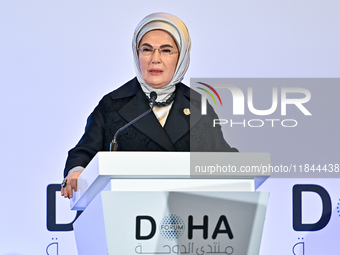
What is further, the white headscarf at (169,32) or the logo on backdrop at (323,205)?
the logo on backdrop at (323,205)

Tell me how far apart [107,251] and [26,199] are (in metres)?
1.66

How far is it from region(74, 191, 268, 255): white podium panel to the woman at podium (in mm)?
626

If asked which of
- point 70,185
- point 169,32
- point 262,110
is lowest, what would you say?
point 70,185

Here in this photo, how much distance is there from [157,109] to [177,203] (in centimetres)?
80

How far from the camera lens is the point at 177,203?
1.22 m

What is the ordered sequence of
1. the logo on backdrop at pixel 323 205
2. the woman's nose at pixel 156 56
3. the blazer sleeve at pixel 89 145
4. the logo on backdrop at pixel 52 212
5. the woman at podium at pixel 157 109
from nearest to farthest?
the blazer sleeve at pixel 89 145
the woman at podium at pixel 157 109
the woman's nose at pixel 156 56
the logo on backdrop at pixel 52 212
the logo on backdrop at pixel 323 205

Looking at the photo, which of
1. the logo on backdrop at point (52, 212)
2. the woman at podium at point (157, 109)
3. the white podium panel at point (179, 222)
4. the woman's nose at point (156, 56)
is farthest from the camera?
the logo on backdrop at point (52, 212)

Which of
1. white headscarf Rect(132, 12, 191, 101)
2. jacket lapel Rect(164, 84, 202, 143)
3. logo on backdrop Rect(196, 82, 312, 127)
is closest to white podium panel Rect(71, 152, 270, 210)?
jacket lapel Rect(164, 84, 202, 143)

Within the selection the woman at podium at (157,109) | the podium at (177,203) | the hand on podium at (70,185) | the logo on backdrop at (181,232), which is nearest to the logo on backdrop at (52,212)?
the woman at podium at (157,109)

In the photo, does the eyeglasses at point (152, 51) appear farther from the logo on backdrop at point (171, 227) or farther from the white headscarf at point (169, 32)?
the logo on backdrop at point (171, 227)

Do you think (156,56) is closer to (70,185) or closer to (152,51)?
(152,51)

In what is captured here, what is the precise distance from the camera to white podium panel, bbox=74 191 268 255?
3.92 ft

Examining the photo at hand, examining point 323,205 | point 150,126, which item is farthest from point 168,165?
point 323,205

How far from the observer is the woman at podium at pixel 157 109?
1878 mm
